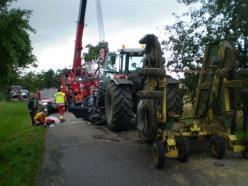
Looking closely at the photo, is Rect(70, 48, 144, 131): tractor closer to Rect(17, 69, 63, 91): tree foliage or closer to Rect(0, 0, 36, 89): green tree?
Rect(0, 0, 36, 89): green tree

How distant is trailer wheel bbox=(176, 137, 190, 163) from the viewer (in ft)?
30.2

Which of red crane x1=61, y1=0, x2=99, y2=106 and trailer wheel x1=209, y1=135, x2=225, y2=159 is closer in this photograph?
trailer wheel x1=209, y1=135, x2=225, y2=159

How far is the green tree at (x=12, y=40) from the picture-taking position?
11.3 metres

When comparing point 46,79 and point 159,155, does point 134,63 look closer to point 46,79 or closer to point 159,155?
point 159,155

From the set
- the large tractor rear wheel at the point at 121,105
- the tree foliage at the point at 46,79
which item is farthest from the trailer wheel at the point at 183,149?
the tree foliage at the point at 46,79

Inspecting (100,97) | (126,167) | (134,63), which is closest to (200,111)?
(126,167)

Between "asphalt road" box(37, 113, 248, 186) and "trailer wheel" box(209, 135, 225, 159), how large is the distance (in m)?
0.14

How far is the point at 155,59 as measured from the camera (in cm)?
1073

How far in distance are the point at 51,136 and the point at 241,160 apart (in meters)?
6.70

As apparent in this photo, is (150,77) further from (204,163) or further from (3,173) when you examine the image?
(3,173)

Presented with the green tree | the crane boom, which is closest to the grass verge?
the green tree

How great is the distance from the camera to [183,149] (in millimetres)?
9211

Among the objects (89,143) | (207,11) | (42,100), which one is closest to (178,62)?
(207,11)

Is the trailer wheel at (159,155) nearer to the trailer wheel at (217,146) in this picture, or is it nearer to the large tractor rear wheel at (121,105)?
the trailer wheel at (217,146)
